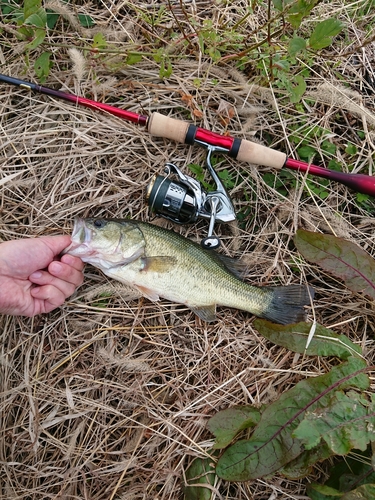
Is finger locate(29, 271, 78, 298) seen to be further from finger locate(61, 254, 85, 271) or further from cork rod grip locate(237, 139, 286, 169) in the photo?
cork rod grip locate(237, 139, 286, 169)

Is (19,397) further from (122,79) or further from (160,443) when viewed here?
(122,79)

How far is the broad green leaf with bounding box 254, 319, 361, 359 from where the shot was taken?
315cm

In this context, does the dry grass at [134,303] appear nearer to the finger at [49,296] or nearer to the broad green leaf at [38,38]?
the finger at [49,296]

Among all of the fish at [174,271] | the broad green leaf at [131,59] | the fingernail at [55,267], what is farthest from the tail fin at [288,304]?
the broad green leaf at [131,59]

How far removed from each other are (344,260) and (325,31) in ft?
5.25

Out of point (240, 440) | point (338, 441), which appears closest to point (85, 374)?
point (240, 440)

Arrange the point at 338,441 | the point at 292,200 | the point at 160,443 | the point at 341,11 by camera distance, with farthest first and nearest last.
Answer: the point at 341,11 < the point at 292,200 < the point at 160,443 < the point at 338,441

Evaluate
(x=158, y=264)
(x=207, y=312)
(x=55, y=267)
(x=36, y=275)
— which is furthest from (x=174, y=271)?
(x=36, y=275)

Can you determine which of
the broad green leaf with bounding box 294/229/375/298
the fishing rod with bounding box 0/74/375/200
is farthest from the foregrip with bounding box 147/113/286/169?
the broad green leaf with bounding box 294/229/375/298

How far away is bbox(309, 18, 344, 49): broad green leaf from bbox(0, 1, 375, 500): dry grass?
2.13ft

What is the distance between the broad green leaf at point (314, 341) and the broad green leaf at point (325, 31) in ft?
6.47

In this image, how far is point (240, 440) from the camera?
119 inches

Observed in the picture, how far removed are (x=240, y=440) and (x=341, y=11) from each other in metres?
3.70

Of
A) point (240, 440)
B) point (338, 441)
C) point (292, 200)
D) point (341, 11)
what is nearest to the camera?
point (338, 441)
